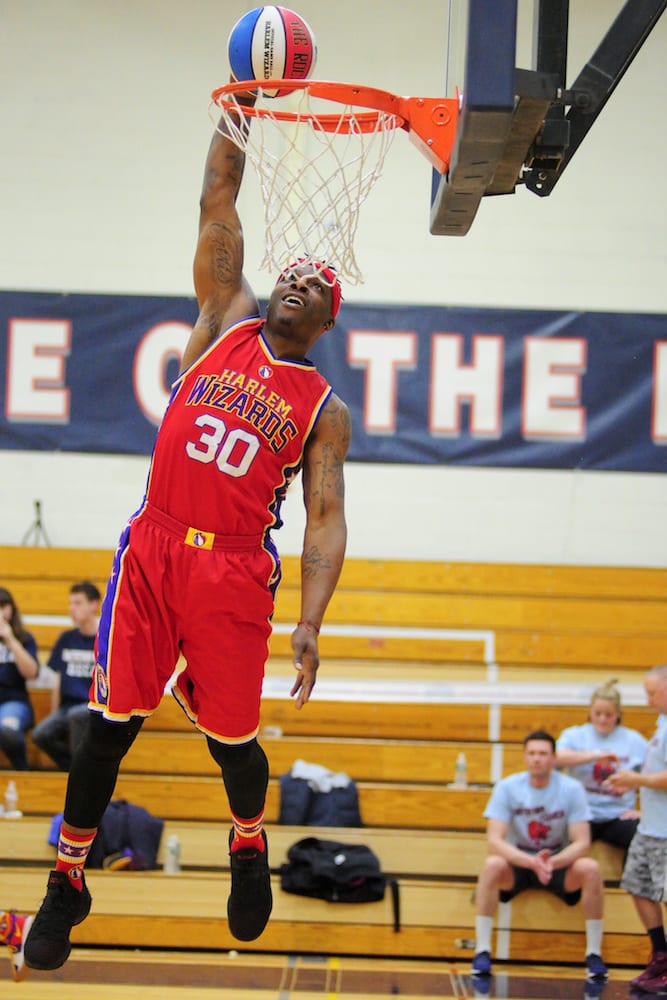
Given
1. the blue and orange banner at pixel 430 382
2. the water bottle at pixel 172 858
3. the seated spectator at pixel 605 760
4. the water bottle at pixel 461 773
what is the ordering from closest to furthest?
the water bottle at pixel 172 858 < the seated spectator at pixel 605 760 < the water bottle at pixel 461 773 < the blue and orange banner at pixel 430 382

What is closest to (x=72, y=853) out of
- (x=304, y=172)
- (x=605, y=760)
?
(x=304, y=172)

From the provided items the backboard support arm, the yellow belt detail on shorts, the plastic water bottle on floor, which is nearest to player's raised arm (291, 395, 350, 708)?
the yellow belt detail on shorts

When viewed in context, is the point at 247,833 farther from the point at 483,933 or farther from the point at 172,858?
the point at 172,858

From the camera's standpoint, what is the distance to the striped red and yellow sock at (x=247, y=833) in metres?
4.41

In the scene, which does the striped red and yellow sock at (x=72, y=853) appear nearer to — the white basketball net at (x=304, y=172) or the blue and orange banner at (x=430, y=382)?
the white basketball net at (x=304, y=172)

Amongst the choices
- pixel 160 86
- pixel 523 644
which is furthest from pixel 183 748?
pixel 160 86

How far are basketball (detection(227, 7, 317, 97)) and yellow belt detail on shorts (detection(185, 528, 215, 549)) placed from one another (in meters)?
1.64

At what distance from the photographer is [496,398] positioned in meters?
9.88

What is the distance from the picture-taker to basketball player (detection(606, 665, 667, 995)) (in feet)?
21.6

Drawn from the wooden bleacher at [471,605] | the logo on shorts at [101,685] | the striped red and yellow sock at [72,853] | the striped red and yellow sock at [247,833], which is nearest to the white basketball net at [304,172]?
the logo on shorts at [101,685]

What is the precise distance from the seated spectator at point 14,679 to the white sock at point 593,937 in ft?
12.3

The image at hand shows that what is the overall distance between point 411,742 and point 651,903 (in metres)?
2.25

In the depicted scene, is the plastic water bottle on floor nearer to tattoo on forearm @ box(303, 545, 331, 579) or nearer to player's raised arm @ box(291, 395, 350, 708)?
player's raised arm @ box(291, 395, 350, 708)

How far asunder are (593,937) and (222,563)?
156 inches
